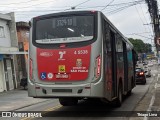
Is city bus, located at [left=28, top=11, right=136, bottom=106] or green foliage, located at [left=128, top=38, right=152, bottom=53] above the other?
city bus, located at [left=28, top=11, right=136, bottom=106]

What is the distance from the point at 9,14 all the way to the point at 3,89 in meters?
8.13

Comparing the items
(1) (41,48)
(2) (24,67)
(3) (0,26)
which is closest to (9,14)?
(3) (0,26)

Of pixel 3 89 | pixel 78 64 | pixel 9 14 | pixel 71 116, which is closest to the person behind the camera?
pixel 78 64

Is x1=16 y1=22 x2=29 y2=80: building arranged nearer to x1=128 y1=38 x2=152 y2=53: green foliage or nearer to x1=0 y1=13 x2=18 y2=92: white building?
x1=0 y1=13 x2=18 y2=92: white building

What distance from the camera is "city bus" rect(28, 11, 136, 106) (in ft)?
37.5

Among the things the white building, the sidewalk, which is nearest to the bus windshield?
the sidewalk

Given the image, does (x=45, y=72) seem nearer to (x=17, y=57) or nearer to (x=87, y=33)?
(x=87, y=33)

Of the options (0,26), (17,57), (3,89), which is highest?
(0,26)

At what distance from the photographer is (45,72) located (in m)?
11.9

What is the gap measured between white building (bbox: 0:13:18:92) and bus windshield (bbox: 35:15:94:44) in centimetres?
2135

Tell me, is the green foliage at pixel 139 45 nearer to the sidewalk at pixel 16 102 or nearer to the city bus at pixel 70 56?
the sidewalk at pixel 16 102

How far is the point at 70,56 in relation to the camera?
1164 centimetres

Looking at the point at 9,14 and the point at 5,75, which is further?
the point at 9,14

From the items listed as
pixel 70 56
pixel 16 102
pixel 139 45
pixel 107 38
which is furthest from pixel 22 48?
pixel 139 45
